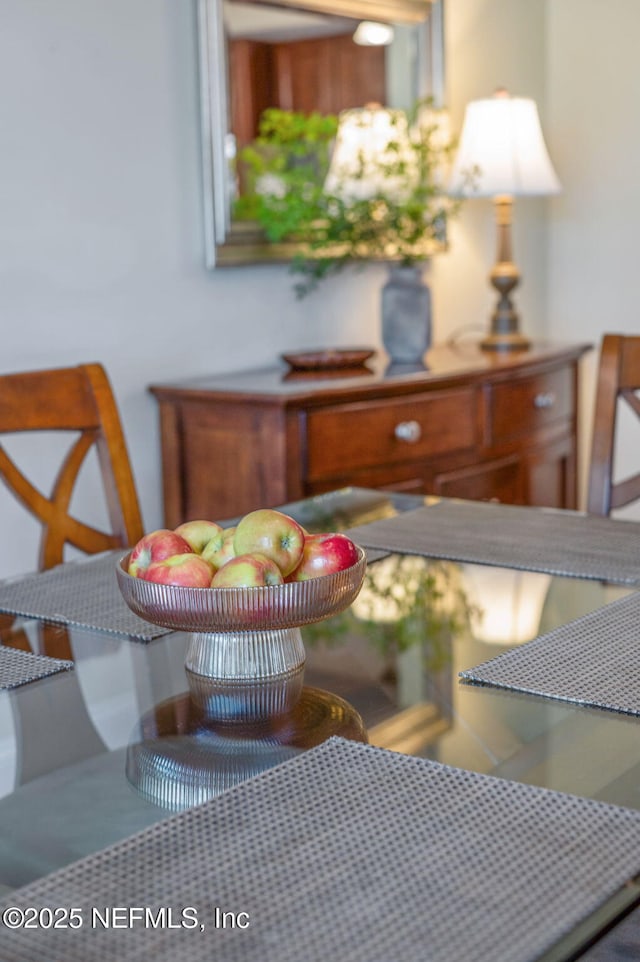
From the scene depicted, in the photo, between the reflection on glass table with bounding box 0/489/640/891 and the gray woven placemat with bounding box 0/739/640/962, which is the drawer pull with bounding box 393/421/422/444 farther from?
the gray woven placemat with bounding box 0/739/640/962

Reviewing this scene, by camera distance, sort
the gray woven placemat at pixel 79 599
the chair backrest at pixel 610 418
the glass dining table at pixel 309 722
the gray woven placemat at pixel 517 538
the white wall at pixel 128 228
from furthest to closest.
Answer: the white wall at pixel 128 228 → the chair backrest at pixel 610 418 → the gray woven placemat at pixel 517 538 → the gray woven placemat at pixel 79 599 → the glass dining table at pixel 309 722

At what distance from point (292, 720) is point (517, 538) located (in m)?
0.68

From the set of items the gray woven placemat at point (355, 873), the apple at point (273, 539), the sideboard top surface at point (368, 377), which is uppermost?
the apple at point (273, 539)

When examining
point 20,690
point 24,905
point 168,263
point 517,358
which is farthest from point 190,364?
point 24,905

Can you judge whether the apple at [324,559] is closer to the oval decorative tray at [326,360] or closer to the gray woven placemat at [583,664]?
the gray woven placemat at [583,664]

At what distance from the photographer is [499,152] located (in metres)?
3.24

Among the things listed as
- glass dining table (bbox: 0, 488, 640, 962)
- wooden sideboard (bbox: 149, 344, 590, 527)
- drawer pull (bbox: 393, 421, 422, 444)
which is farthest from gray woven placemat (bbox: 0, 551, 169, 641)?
drawer pull (bbox: 393, 421, 422, 444)

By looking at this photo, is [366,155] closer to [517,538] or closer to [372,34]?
[372,34]

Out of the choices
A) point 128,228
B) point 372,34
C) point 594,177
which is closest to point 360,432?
point 128,228

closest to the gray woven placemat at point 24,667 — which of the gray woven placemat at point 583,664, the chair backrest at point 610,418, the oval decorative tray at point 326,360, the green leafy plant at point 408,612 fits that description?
the green leafy plant at point 408,612

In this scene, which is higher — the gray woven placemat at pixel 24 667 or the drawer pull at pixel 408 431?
the gray woven placemat at pixel 24 667

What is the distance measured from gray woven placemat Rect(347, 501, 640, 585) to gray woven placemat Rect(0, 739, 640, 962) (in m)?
0.63

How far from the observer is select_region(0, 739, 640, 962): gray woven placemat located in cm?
71

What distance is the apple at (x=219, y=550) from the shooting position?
3.78ft
